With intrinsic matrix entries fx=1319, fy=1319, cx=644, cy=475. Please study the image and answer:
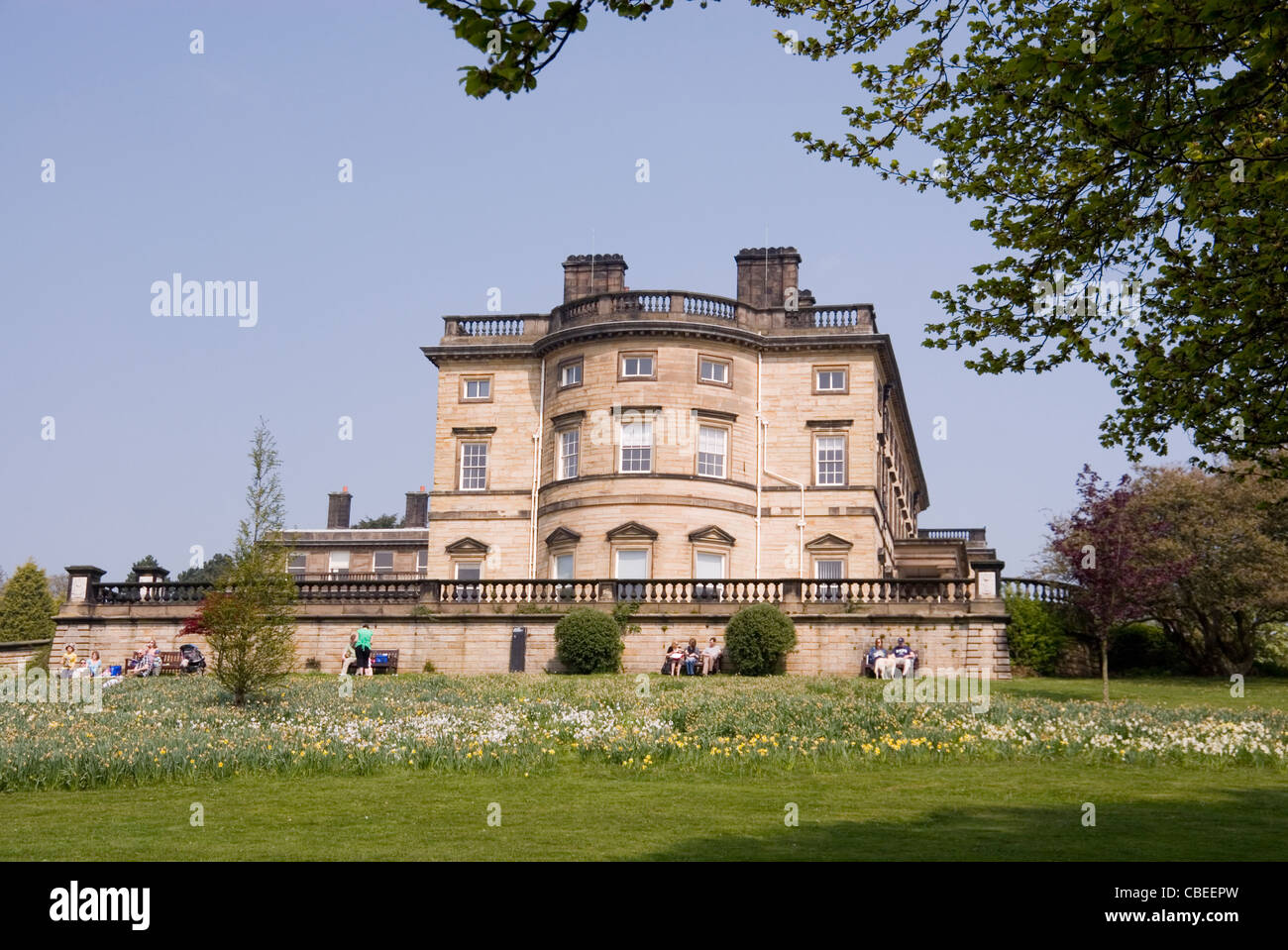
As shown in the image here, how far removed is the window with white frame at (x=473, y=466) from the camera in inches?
1964

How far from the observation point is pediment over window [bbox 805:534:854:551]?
156ft

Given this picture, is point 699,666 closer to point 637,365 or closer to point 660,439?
point 660,439

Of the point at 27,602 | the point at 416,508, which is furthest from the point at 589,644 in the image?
the point at 416,508

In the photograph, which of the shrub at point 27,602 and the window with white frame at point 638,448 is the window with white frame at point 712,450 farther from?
the shrub at point 27,602

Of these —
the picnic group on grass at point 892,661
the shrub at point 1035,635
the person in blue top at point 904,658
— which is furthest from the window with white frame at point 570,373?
the shrub at point 1035,635

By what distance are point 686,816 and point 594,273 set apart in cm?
4152

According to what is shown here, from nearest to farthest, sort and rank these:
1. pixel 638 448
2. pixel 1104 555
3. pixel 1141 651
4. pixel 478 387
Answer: pixel 1104 555
pixel 1141 651
pixel 638 448
pixel 478 387

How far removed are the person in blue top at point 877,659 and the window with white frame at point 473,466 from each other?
18.8 metres

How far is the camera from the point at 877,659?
34844 mm

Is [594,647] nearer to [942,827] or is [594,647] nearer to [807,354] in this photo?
[807,354]

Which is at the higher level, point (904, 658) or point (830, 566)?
point (830, 566)

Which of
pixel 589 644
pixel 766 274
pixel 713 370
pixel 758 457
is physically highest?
pixel 766 274
